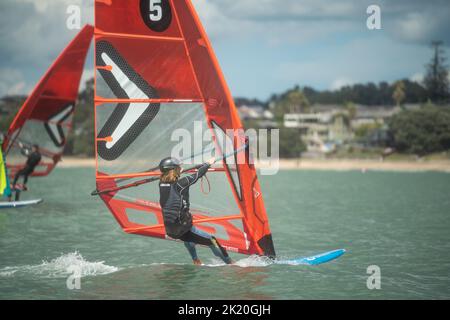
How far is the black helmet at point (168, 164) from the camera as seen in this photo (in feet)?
24.6

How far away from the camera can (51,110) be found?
1811 cm

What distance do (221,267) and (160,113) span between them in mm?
2533

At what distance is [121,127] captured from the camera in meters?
7.96

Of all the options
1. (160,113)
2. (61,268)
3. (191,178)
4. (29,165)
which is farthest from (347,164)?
(191,178)

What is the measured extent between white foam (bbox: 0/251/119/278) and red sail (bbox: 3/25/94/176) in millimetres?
8223

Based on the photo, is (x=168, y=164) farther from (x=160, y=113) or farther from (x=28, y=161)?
(x=28, y=161)

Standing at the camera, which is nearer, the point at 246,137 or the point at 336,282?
the point at 246,137

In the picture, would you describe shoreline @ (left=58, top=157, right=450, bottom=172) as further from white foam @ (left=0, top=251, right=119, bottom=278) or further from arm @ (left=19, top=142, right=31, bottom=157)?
white foam @ (left=0, top=251, right=119, bottom=278)

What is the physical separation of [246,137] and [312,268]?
2.62m

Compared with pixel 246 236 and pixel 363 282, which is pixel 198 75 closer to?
pixel 246 236

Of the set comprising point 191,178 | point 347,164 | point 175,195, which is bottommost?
point 347,164

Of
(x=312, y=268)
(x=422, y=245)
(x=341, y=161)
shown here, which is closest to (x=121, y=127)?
(x=312, y=268)

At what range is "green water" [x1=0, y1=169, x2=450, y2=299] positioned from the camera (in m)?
7.72

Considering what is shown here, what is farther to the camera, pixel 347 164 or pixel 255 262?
pixel 347 164
